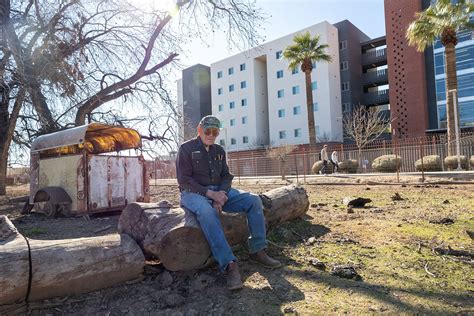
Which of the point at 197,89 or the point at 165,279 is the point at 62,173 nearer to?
the point at 165,279

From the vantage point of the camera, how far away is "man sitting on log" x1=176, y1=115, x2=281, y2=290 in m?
3.62

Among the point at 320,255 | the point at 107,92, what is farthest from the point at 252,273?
the point at 107,92

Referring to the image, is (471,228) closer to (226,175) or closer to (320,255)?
(320,255)

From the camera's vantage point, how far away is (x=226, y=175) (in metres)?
4.24

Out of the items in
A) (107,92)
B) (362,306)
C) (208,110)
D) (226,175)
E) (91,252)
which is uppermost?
(208,110)

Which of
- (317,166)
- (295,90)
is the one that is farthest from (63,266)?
(295,90)

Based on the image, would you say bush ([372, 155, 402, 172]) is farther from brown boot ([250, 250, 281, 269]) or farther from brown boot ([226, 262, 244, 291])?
brown boot ([226, 262, 244, 291])

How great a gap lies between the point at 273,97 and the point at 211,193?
48.3m

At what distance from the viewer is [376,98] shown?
46688mm

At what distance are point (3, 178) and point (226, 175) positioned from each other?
526 inches

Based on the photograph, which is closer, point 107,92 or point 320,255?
point 320,255

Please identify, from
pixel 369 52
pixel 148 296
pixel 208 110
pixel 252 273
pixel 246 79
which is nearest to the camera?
pixel 148 296

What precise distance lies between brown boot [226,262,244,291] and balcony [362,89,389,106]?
4651 cm

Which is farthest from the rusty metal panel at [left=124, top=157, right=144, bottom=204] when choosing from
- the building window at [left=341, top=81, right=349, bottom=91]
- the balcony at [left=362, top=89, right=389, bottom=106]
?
the balcony at [left=362, top=89, right=389, bottom=106]
